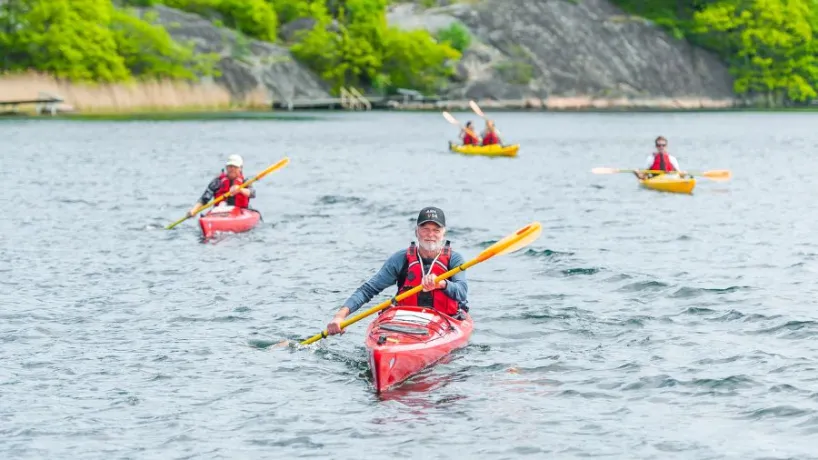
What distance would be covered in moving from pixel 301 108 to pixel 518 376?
3697 inches

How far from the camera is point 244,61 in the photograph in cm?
10088

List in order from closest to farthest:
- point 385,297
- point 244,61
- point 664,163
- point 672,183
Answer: point 385,297, point 672,183, point 664,163, point 244,61

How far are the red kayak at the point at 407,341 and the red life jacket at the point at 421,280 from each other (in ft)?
0.85

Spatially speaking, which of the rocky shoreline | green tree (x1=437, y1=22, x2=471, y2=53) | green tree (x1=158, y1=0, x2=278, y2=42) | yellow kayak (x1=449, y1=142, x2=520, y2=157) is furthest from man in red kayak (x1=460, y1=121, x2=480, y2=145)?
green tree (x1=437, y1=22, x2=471, y2=53)

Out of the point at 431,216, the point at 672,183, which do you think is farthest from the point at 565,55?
the point at 431,216

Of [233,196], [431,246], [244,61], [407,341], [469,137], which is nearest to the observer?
[407,341]

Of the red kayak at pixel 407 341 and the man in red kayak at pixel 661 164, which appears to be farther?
the man in red kayak at pixel 661 164

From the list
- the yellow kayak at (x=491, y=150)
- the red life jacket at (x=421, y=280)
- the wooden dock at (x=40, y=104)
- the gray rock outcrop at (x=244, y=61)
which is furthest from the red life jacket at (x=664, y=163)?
the gray rock outcrop at (x=244, y=61)

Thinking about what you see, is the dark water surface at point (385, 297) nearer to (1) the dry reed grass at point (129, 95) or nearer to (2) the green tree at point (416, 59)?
(1) the dry reed grass at point (129, 95)

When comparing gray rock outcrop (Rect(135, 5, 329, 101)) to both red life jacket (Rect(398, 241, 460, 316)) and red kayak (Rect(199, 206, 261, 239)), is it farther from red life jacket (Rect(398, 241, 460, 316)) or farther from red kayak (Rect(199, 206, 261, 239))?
red life jacket (Rect(398, 241, 460, 316))

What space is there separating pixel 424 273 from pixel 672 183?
20607 mm

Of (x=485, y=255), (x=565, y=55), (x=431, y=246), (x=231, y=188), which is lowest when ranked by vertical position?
(x=231, y=188)

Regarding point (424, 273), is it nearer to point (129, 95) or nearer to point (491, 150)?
point (491, 150)

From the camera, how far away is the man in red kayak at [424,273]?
13.7 meters
